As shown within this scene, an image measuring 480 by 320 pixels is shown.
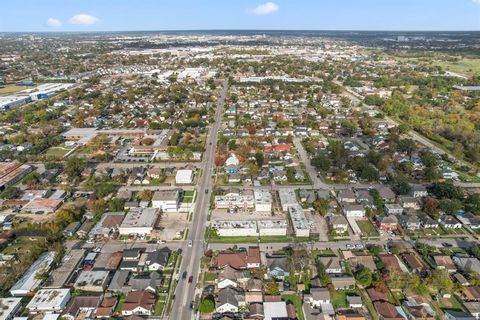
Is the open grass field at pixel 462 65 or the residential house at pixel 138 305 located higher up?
the open grass field at pixel 462 65

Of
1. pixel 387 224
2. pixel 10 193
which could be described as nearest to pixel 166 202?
pixel 10 193

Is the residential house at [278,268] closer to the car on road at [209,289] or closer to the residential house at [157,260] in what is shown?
the car on road at [209,289]

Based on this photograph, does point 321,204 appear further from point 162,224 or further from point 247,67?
point 247,67

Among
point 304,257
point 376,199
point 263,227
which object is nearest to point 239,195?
point 263,227

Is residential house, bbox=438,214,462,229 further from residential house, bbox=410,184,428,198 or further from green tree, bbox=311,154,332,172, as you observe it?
green tree, bbox=311,154,332,172

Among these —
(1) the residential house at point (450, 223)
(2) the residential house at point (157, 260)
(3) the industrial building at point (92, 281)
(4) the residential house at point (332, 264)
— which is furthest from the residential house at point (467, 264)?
(3) the industrial building at point (92, 281)

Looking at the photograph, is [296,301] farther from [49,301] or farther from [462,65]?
[462,65]
